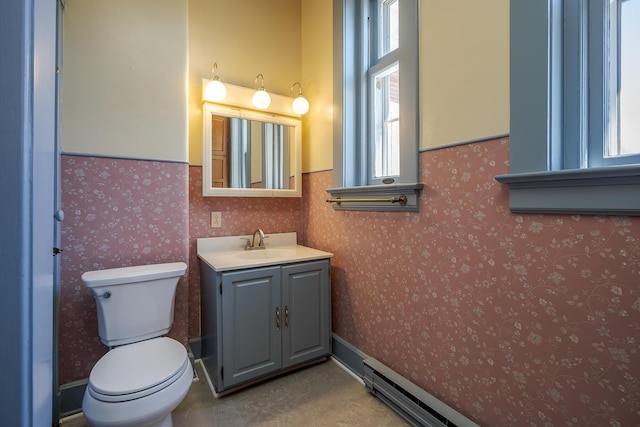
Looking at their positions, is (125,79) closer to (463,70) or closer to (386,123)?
(386,123)

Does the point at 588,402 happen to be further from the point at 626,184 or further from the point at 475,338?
the point at 626,184

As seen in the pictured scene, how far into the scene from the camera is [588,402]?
0.94m

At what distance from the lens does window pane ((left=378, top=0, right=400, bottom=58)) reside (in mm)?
1877

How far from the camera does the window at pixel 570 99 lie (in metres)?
0.94

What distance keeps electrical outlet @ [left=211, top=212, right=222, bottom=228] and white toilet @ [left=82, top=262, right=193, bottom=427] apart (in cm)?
47

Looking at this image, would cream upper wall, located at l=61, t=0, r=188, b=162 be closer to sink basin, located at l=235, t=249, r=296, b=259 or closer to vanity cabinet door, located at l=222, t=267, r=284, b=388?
sink basin, located at l=235, t=249, r=296, b=259

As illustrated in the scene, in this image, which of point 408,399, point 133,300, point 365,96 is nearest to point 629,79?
point 365,96

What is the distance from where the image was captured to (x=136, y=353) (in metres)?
1.40

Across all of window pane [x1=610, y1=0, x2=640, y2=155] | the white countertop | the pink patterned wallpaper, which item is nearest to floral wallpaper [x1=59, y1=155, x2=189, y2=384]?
the white countertop

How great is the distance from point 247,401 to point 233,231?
3.68 feet

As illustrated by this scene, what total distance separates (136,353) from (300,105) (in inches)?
75.2

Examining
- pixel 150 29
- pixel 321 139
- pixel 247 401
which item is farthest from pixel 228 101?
pixel 247 401

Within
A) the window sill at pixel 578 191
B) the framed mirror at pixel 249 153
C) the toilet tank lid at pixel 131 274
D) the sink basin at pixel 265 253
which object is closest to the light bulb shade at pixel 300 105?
the framed mirror at pixel 249 153

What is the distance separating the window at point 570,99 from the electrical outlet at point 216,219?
182 centimetres
